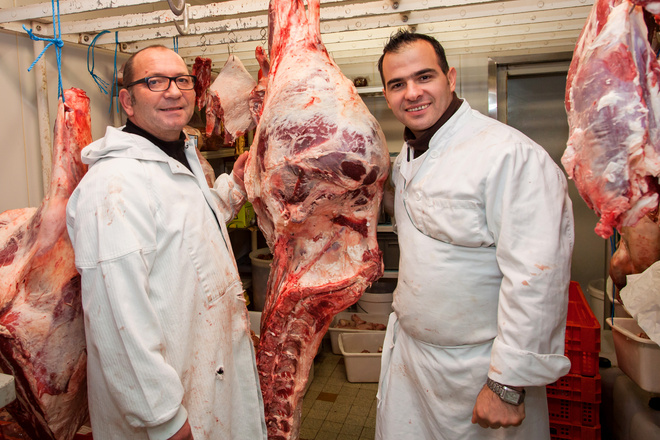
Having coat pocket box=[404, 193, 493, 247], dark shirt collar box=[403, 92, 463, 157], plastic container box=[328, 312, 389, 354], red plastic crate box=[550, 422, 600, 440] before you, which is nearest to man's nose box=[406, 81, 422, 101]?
dark shirt collar box=[403, 92, 463, 157]

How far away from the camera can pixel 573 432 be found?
2.60m

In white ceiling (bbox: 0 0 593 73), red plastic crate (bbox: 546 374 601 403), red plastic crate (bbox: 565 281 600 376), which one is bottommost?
red plastic crate (bbox: 546 374 601 403)

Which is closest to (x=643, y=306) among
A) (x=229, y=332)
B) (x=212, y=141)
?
(x=229, y=332)

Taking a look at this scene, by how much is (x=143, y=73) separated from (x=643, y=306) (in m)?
1.98

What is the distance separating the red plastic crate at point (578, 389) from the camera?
2.52m

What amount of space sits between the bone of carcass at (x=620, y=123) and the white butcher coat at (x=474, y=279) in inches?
20.2

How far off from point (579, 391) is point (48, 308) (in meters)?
2.59

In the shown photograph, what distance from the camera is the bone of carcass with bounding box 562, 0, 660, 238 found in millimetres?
974

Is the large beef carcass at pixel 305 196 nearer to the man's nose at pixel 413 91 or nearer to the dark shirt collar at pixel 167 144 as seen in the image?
the man's nose at pixel 413 91

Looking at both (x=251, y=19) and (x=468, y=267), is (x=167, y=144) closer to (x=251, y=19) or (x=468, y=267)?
(x=251, y=19)

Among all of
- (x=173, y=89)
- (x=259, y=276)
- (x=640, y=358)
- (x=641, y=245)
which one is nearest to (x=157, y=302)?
(x=173, y=89)

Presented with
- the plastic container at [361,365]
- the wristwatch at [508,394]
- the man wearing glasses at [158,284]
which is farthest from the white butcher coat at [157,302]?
the plastic container at [361,365]

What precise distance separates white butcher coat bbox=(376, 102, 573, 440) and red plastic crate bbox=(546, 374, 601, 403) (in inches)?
34.9

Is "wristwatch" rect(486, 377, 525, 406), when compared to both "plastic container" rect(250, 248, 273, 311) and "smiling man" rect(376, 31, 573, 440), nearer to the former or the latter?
"smiling man" rect(376, 31, 573, 440)
